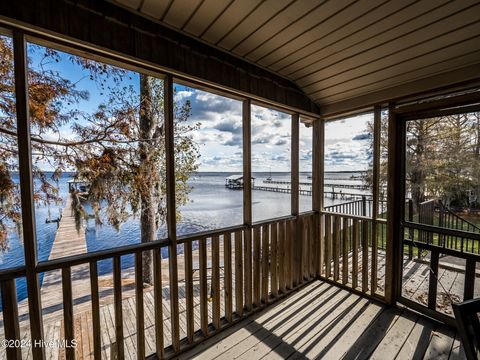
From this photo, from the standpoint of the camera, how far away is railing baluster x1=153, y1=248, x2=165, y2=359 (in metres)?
1.85

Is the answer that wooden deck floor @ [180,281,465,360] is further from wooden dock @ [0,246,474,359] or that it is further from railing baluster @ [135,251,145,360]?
railing baluster @ [135,251,145,360]

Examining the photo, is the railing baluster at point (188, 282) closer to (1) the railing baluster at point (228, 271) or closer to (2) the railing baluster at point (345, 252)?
(1) the railing baluster at point (228, 271)

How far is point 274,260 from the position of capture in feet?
9.00

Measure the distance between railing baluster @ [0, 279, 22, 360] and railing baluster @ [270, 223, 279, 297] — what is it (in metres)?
2.19

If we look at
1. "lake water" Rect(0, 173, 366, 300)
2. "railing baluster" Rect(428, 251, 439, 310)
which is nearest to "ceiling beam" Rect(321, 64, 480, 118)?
"lake water" Rect(0, 173, 366, 300)

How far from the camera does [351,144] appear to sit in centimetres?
298

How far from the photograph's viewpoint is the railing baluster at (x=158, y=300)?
1848mm

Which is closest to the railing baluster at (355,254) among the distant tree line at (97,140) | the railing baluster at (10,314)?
the distant tree line at (97,140)

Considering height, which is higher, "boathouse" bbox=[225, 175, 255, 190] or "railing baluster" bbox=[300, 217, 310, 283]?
"boathouse" bbox=[225, 175, 255, 190]

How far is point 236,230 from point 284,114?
5.18 feet

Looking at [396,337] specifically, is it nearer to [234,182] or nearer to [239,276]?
[239,276]

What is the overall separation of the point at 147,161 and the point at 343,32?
86.5 inches

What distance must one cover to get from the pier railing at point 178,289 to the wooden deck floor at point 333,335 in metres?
0.19

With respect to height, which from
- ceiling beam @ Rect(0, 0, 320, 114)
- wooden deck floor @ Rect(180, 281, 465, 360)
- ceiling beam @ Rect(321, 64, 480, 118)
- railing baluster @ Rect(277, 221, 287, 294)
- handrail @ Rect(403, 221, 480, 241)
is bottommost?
wooden deck floor @ Rect(180, 281, 465, 360)
